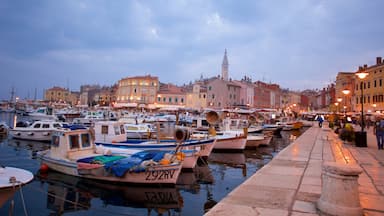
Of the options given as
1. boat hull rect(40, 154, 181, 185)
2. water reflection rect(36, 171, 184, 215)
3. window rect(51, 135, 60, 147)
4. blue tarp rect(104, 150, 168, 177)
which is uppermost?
window rect(51, 135, 60, 147)

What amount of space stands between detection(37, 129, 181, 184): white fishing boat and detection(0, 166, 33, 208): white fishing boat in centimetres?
455

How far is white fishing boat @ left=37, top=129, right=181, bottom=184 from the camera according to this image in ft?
37.5

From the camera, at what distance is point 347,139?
19547 mm

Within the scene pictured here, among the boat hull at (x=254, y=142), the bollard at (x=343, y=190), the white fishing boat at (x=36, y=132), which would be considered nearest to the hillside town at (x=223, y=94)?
the boat hull at (x=254, y=142)

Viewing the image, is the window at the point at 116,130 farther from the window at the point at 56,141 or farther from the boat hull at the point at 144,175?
the boat hull at the point at 144,175

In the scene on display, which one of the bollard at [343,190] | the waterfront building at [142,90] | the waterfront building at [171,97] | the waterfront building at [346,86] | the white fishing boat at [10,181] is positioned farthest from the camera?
the waterfront building at [142,90]

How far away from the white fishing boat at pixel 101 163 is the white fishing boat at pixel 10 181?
455cm

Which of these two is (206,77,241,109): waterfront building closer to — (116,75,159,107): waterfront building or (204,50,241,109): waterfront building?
(204,50,241,109): waterfront building

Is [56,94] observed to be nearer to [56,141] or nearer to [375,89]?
[375,89]

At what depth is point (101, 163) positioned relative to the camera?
12.2m

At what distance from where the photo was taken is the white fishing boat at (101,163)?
11.4 metres

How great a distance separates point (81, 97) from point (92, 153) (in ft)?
491

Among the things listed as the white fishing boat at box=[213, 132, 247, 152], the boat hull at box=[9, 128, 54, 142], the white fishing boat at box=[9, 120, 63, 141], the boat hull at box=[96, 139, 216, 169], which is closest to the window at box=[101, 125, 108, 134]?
the boat hull at box=[96, 139, 216, 169]

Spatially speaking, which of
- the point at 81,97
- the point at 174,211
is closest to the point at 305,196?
the point at 174,211
